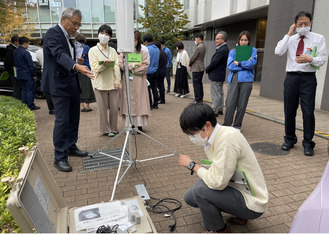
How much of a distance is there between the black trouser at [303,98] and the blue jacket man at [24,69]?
658 centimetres

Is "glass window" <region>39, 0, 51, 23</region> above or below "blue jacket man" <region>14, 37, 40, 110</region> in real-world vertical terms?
above

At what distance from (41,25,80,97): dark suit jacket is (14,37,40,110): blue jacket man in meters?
4.16

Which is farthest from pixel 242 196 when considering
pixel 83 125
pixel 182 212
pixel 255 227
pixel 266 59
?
pixel 266 59

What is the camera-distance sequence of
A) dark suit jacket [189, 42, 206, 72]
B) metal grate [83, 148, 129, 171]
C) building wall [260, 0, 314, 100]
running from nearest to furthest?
metal grate [83, 148, 129, 171], dark suit jacket [189, 42, 206, 72], building wall [260, 0, 314, 100]

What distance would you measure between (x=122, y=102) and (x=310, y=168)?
334 centimetres

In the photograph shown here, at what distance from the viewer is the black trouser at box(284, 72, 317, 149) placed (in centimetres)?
400

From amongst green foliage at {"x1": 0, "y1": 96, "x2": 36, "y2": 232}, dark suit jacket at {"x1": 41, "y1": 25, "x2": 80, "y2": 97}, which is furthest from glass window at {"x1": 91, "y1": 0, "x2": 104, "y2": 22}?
dark suit jacket at {"x1": 41, "y1": 25, "x2": 80, "y2": 97}

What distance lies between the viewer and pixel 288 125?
433cm

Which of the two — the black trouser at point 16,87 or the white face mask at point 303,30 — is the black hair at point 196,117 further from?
the black trouser at point 16,87

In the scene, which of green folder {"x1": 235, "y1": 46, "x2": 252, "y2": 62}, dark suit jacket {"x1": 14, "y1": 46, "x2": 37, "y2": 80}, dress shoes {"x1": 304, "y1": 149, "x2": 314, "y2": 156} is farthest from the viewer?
dark suit jacket {"x1": 14, "y1": 46, "x2": 37, "y2": 80}

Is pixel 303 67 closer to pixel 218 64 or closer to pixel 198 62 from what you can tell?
pixel 218 64

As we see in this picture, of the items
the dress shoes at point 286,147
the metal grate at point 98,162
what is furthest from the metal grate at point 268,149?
the metal grate at point 98,162

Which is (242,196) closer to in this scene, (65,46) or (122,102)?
(65,46)

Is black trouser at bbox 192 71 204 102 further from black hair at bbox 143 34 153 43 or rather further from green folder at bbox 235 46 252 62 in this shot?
green folder at bbox 235 46 252 62
